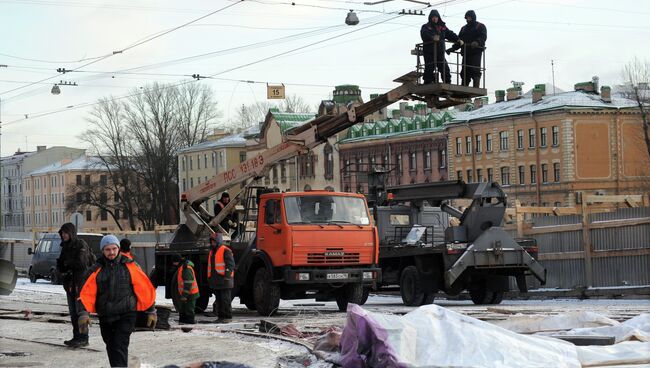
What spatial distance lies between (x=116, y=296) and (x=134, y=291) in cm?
21

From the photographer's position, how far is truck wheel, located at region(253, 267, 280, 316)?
24.5 metres

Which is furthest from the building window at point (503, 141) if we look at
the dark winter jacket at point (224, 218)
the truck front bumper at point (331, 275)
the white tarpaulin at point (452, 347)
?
the white tarpaulin at point (452, 347)

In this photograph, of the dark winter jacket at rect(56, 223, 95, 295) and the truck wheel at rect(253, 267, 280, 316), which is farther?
the truck wheel at rect(253, 267, 280, 316)

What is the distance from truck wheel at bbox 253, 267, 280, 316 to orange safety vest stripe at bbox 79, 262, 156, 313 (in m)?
11.7

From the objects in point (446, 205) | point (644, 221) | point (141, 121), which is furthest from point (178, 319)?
point (141, 121)

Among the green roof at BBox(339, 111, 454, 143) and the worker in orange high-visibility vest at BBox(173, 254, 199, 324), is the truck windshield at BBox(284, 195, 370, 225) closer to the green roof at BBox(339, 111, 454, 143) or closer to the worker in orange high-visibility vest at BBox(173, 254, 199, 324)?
the worker in orange high-visibility vest at BBox(173, 254, 199, 324)

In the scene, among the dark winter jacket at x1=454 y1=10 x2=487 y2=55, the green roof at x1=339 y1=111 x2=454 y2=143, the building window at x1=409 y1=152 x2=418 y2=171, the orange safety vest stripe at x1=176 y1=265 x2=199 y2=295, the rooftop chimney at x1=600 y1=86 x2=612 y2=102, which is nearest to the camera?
the orange safety vest stripe at x1=176 y1=265 x2=199 y2=295

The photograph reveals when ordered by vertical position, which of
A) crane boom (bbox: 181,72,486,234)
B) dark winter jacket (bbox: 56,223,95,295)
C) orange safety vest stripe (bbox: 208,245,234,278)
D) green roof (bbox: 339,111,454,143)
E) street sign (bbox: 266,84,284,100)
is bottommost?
orange safety vest stripe (bbox: 208,245,234,278)

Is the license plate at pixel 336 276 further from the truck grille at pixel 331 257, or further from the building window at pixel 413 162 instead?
the building window at pixel 413 162

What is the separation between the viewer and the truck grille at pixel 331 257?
24.2 meters

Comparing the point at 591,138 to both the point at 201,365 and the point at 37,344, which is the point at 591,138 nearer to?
the point at 37,344

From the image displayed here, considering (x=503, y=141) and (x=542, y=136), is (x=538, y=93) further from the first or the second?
(x=503, y=141)

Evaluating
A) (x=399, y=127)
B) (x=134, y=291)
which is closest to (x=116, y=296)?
(x=134, y=291)

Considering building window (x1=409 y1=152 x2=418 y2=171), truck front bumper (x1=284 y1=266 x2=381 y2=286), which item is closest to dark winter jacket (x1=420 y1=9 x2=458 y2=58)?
truck front bumper (x1=284 y1=266 x2=381 y2=286)
